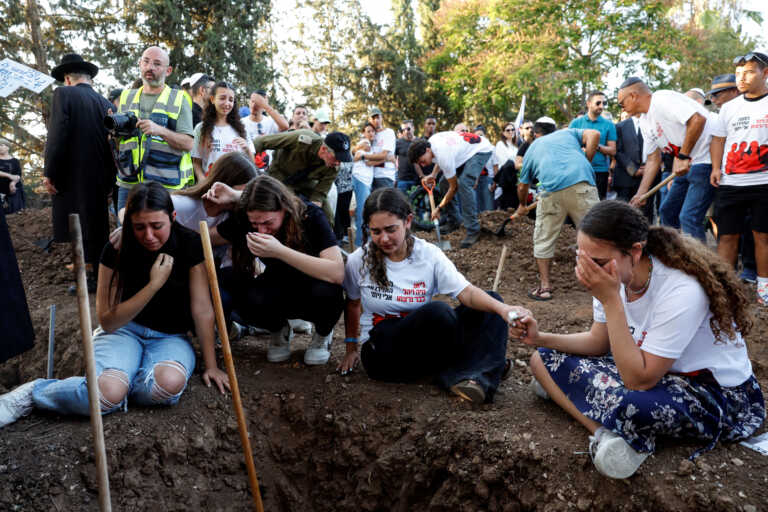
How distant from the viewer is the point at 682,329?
1.80 m

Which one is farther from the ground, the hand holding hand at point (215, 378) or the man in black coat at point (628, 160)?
the man in black coat at point (628, 160)

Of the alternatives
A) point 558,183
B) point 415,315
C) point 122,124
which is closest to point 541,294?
point 558,183

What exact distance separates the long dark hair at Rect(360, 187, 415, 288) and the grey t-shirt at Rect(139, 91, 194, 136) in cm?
209

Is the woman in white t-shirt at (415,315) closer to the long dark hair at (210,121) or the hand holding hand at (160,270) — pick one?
the hand holding hand at (160,270)

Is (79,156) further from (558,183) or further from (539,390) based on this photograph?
(558,183)

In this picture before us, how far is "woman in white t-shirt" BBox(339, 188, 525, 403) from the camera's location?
2568 millimetres

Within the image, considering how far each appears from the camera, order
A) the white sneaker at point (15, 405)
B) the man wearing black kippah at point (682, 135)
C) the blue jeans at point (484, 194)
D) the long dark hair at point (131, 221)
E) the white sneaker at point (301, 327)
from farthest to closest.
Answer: the blue jeans at point (484, 194), the man wearing black kippah at point (682, 135), the white sneaker at point (301, 327), the long dark hair at point (131, 221), the white sneaker at point (15, 405)

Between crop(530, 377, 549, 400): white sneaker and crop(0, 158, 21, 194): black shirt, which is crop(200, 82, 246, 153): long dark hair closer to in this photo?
crop(530, 377, 549, 400): white sneaker

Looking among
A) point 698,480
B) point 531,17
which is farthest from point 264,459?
point 531,17

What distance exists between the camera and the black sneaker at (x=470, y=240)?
639cm

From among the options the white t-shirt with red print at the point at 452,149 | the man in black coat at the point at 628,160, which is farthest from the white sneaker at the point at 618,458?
the man in black coat at the point at 628,160

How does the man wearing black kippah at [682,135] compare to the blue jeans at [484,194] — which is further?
the blue jeans at [484,194]

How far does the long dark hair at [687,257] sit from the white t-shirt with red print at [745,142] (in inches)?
86.9

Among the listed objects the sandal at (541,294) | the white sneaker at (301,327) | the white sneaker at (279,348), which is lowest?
the sandal at (541,294)
